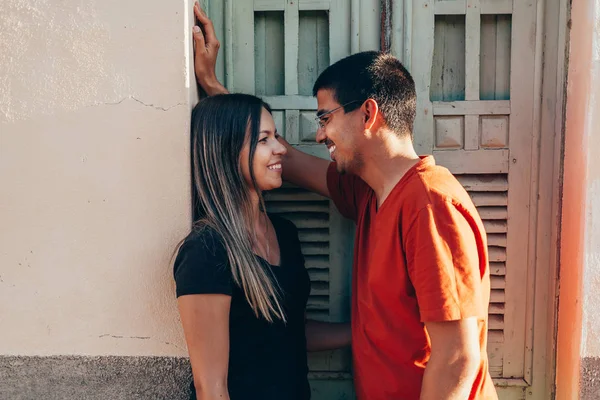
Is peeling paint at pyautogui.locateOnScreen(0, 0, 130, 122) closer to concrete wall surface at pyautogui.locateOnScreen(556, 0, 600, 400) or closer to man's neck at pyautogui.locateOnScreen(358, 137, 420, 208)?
man's neck at pyautogui.locateOnScreen(358, 137, 420, 208)

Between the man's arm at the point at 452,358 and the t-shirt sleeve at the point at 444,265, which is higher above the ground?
the t-shirt sleeve at the point at 444,265

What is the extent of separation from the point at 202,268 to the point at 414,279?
713 mm

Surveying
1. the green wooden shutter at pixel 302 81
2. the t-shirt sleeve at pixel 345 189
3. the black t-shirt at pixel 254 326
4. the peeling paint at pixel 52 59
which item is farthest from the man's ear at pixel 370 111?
the peeling paint at pixel 52 59

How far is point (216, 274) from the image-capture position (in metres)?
2.08

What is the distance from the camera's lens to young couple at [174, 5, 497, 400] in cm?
186

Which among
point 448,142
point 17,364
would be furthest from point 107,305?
point 448,142

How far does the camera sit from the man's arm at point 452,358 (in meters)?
1.83

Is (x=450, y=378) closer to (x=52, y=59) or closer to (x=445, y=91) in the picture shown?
(x=445, y=91)

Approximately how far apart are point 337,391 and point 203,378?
90cm

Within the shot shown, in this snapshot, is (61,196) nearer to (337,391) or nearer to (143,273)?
(143,273)

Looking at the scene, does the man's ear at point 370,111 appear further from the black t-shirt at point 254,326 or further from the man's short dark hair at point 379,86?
the black t-shirt at point 254,326

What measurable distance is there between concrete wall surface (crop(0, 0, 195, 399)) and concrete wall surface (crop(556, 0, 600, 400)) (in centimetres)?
150

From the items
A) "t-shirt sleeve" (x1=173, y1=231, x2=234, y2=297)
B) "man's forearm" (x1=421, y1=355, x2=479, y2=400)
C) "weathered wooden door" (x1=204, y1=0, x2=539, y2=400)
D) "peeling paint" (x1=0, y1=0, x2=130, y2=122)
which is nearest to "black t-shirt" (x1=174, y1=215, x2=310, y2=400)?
"t-shirt sleeve" (x1=173, y1=231, x2=234, y2=297)

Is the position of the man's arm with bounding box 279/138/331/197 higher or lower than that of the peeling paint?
lower
